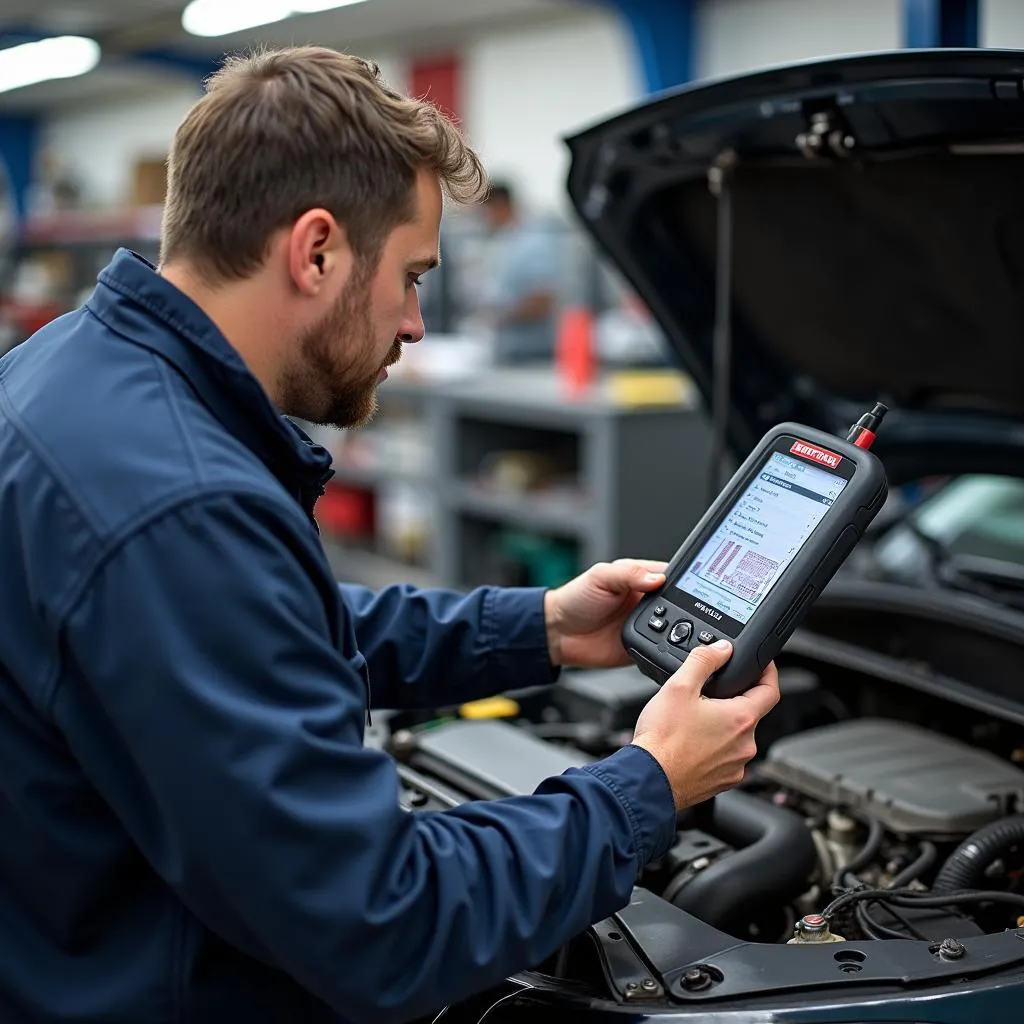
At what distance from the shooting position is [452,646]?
1.56 m

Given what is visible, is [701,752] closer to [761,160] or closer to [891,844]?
[891,844]

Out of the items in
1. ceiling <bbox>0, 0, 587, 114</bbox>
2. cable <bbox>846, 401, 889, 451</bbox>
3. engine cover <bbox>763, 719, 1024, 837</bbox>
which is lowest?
engine cover <bbox>763, 719, 1024, 837</bbox>

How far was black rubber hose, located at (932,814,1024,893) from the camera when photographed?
1483 mm

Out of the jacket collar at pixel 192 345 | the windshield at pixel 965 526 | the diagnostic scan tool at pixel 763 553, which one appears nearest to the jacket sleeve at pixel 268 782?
the jacket collar at pixel 192 345

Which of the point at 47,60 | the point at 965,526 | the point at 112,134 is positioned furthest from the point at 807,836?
the point at 112,134

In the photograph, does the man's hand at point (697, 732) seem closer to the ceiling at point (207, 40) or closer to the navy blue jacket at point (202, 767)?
the navy blue jacket at point (202, 767)

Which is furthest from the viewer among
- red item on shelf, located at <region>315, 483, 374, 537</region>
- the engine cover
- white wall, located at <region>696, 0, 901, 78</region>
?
white wall, located at <region>696, 0, 901, 78</region>

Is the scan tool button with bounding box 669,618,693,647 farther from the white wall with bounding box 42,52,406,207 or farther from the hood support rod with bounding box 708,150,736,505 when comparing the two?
the white wall with bounding box 42,52,406,207

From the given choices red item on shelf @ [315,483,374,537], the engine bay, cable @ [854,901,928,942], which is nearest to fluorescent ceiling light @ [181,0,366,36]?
red item on shelf @ [315,483,374,537]

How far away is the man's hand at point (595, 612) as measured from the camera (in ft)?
4.96

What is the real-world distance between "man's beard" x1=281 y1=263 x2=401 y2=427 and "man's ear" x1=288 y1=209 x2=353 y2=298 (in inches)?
0.7

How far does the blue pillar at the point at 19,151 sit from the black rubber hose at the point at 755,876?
1646cm

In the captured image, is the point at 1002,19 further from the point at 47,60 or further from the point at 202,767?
the point at 47,60

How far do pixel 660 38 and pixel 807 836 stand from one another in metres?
6.68
